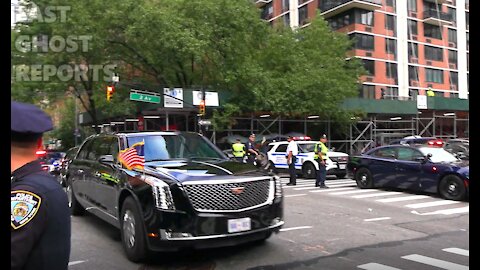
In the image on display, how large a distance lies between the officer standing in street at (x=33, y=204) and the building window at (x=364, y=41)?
5115 centimetres

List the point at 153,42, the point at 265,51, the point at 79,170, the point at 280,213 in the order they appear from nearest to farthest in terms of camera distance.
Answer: the point at 280,213 < the point at 79,170 < the point at 153,42 < the point at 265,51

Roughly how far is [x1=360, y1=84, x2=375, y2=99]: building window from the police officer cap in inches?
2020

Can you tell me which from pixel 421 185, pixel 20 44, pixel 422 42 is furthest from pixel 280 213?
pixel 422 42

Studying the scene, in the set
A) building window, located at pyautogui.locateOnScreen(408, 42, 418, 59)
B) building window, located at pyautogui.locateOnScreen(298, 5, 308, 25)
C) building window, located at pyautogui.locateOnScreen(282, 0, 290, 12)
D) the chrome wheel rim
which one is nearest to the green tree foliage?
the chrome wheel rim

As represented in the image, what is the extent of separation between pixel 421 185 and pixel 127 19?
18.8 meters

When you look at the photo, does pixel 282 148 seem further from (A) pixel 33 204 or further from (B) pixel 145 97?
(A) pixel 33 204

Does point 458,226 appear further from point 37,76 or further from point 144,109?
point 37,76

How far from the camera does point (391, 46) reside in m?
54.1

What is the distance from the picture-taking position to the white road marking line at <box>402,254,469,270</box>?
19.1 ft

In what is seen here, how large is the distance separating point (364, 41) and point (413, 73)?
931 cm

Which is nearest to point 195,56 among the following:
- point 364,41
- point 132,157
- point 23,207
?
point 132,157

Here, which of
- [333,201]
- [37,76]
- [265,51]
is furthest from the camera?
[265,51]
